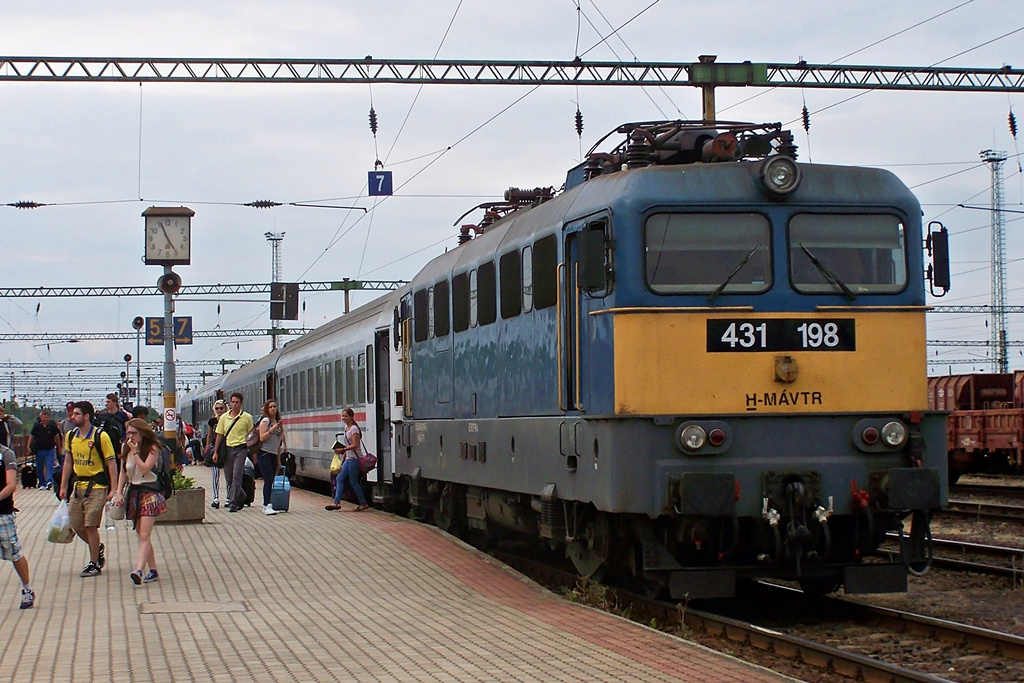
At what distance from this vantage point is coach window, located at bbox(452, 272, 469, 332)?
1477cm

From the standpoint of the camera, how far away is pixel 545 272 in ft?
39.3

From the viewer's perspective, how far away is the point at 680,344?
10.4m

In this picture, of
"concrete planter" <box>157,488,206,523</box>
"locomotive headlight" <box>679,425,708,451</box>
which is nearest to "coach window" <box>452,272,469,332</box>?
"locomotive headlight" <box>679,425,708,451</box>

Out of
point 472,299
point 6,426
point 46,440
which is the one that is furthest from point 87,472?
point 46,440

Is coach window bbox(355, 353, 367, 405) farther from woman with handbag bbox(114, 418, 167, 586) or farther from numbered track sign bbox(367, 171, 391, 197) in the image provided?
Result: woman with handbag bbox(114, 418, 167, 586)

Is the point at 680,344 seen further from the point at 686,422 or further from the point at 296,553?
the point at 296,553

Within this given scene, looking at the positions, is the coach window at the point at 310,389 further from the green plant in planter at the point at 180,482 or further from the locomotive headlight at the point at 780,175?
the locomotive headlight at the point at 780,175

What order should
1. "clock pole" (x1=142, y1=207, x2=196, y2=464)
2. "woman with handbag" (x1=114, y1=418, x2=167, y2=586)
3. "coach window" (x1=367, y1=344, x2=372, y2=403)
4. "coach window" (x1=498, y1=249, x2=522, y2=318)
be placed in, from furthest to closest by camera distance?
"coach window" (x1=367, y1=344, x2=372, y2=403), "clock pole" (x1=142, y1=207, x2=196, y2=464), "woman with handbag" (x1=114, y1=418, x2=167, y2=586), "coach window" (x1=498, y1=249, x2=522, y2=318)

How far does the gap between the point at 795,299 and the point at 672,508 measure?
1.87 metres

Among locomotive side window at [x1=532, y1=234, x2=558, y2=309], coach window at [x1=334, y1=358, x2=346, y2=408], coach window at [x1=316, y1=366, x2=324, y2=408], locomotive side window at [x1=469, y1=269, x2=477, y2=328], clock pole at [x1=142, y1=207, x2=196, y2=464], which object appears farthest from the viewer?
coach window at [x1=316, y1=366, x2=324, y2=408]

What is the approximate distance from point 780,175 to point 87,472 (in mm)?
7137

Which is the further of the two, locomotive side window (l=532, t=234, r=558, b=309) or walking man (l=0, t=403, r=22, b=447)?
walking man (l=0, t=403, r=22, b=447)

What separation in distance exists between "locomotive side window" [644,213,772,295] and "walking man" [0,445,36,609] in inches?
210

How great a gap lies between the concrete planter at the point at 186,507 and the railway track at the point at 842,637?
828cm
